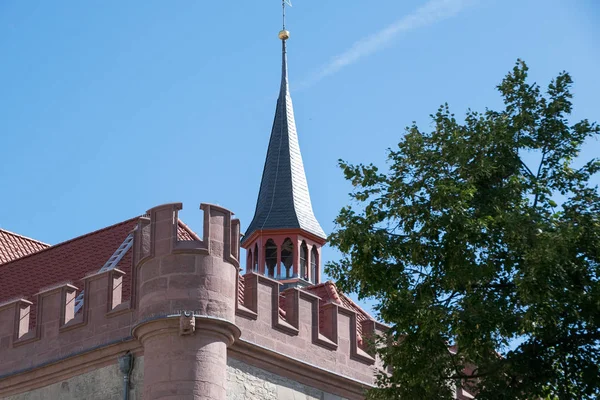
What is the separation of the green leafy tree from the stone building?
2575mm

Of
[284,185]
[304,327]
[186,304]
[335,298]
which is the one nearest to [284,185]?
[284,185]

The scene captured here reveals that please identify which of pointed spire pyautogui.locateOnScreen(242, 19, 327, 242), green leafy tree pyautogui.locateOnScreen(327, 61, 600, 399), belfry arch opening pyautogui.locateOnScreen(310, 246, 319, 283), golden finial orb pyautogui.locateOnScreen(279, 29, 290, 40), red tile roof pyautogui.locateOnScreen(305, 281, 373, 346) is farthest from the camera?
golden finial orb pyautogui.locateOnScreen(279, 29, 290, 40)

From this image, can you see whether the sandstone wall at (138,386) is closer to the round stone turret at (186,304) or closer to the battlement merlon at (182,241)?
the round stone turret at (186,304)

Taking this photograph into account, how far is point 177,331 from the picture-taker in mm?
21141

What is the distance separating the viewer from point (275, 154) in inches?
1779

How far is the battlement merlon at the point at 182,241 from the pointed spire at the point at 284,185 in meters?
19.1

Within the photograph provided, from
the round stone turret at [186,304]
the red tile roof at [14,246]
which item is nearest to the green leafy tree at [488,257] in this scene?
the round stone turret at [186,304]

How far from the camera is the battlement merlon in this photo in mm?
21781

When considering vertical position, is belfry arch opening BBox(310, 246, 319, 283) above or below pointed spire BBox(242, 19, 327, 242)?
below

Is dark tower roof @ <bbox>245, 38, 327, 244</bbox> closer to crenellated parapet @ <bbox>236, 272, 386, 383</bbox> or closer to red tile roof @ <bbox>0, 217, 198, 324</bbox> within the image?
red tile roof @ <bbox>0, 217, 198, 324</bbox>

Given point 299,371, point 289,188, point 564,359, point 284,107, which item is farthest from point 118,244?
point 284,107

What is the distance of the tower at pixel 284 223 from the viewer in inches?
1594

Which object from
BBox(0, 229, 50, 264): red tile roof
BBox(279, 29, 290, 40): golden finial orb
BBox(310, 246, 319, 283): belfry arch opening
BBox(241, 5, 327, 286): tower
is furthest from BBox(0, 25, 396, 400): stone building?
BBox(279, 29, 290, 40): golden finial orb

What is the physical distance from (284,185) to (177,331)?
23.3 metres
